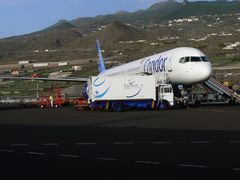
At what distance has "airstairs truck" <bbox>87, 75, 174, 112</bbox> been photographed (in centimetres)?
4119

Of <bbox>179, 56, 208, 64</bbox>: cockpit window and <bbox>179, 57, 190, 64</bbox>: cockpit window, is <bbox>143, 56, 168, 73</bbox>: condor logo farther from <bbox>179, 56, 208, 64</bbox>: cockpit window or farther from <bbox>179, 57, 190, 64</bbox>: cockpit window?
<bbox>179, 56, 208, 64</bbox>: cockpit window

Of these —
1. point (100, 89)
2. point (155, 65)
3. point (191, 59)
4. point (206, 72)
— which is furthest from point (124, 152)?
point (155, 65)

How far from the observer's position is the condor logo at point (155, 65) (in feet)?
139

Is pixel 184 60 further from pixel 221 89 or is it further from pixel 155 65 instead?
pixel 221 89

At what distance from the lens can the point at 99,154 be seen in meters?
17.2

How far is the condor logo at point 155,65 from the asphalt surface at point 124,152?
1502cm

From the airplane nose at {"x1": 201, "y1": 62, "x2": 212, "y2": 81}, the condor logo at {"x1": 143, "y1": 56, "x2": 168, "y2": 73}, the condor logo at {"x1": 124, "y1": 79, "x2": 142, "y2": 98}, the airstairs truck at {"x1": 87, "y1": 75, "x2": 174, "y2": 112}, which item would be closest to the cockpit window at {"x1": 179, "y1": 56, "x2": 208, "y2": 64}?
the airplane nose at {"x1": 201, "y1": 62, "x2": 212, "y2": 81}

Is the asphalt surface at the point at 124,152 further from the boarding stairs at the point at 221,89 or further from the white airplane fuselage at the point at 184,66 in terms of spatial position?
the boarding stairs at the point at 221,89

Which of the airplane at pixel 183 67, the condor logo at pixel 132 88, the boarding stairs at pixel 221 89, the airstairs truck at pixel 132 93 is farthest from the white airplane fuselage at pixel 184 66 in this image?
the boarding stairs at pixel 221 89

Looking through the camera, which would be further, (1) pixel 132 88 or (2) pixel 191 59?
(1) pixel 132 88

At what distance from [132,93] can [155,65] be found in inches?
144

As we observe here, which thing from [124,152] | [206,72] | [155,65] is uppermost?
[155,65]

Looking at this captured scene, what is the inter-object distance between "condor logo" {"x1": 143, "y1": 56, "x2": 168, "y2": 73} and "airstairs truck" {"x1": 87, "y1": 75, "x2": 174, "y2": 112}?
4.42 ft

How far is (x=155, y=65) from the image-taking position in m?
43.8
